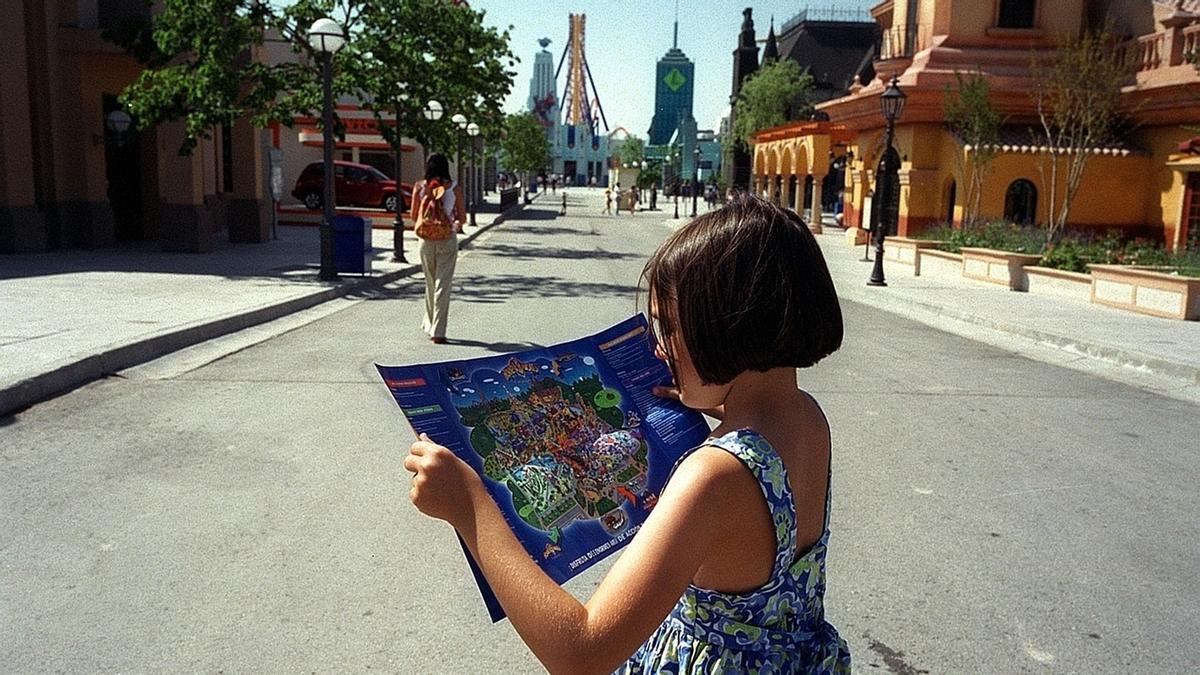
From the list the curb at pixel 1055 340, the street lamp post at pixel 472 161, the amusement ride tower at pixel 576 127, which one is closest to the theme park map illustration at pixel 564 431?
the curb at pixel 1055 340

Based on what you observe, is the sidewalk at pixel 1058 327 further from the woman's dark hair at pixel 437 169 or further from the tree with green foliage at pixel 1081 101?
the woman's dark hair at pixel 437 169

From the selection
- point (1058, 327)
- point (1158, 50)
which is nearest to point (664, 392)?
point (1058, 327)

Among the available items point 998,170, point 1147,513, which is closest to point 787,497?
point 1147,513

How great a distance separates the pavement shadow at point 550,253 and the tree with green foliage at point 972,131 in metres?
8.65

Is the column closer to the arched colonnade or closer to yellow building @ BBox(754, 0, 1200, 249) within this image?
the arched colonnade

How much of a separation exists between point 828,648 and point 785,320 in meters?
0.63

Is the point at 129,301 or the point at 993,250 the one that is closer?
the point at 129,301

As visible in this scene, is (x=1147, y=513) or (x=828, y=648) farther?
(x=1147, y=513)

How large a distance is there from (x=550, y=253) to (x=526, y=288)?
29.7 ft

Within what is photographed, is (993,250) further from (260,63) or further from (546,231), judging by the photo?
(546,231)

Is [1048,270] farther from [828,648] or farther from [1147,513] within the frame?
[828,648]

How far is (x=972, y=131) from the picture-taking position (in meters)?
23.9

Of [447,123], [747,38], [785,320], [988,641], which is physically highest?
[747,38]

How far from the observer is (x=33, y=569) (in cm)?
412
